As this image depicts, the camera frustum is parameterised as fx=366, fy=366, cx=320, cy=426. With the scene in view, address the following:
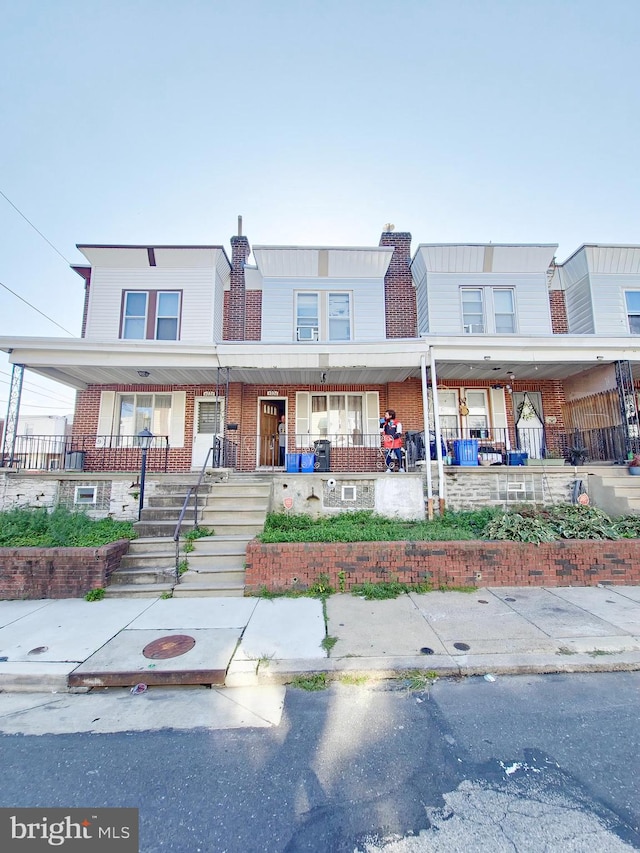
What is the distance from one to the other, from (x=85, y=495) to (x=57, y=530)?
1787 millimetres

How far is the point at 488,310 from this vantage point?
39.1ft

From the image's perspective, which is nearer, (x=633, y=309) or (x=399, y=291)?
(x=633, y=309)

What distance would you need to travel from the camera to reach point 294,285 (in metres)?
12.0

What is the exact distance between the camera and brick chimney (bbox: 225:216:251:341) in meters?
12.1

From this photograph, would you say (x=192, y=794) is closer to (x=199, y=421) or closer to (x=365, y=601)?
(x=365, y=601)

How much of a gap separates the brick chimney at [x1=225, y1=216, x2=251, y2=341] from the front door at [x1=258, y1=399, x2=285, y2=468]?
7.85 ft

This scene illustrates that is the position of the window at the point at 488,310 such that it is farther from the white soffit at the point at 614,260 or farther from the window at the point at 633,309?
the window at the point at 633,309

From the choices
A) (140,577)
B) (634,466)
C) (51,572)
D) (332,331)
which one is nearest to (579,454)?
(634,466)

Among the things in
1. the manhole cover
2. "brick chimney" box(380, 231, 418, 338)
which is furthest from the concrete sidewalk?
"brick chimney" box(380, 231, 418, 338)

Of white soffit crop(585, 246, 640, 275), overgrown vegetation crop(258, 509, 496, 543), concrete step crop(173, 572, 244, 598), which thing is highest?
white soffit crop(585, 246, 640, 275)

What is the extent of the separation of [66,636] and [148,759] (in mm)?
2412

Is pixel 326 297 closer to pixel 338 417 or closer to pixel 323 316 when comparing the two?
pixel 323 316

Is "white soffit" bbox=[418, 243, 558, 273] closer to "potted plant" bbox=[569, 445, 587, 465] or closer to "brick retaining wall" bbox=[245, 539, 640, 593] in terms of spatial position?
"potted plant" bbox=[569, 445, 587, 465]

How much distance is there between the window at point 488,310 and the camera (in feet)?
39.0
